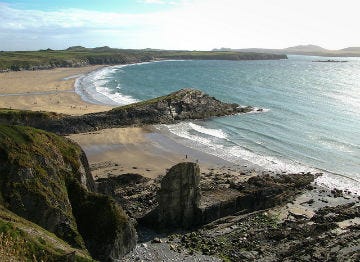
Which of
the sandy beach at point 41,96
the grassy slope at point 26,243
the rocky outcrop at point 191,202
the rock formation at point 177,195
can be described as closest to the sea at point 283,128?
the sandy beach at point 41,96

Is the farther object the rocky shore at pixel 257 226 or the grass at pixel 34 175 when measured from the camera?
the rocky shore at pixel 257 226

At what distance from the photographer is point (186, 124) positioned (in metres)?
76.5

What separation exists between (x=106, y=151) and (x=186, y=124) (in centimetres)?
2320

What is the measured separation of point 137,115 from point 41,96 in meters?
40.8

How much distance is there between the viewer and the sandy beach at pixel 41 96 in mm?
87188

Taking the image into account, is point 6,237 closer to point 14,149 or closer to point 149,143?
point 14,149

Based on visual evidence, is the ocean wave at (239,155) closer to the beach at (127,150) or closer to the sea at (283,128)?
the sea at (283,128)

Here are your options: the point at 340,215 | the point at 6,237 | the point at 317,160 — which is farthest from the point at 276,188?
the point at 6,237

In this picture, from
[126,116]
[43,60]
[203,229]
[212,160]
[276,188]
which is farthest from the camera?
[43,60]

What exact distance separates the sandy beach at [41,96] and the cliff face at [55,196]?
5218cm

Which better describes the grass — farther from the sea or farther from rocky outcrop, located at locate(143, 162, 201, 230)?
the sea

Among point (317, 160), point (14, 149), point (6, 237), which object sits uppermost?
point (14, 149)

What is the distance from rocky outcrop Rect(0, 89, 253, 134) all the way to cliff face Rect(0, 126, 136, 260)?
3558 cm

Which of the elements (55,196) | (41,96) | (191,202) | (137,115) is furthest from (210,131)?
(41,96)
